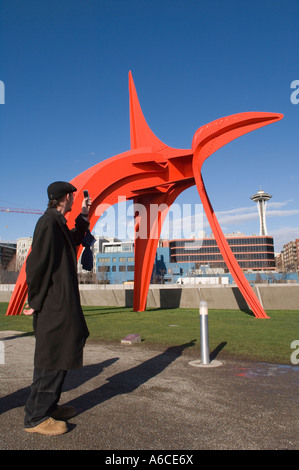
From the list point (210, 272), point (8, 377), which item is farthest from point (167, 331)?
point (210, 272)

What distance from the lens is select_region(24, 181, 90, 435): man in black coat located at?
279cm

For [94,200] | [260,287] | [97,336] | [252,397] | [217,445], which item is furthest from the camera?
[260,287]

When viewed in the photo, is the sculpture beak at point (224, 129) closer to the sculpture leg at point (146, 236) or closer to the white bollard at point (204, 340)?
the sculpture leg at point (146, 236)

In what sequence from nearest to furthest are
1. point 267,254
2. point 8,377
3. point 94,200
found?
point 8,377, point 94,200, point 267,254

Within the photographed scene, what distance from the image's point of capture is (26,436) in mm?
2695

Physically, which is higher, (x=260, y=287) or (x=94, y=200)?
(x=94, y=200)

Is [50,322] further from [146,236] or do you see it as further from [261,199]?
[261,199]

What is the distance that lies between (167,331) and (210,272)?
80909 mm

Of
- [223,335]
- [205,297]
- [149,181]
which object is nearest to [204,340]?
[223,335]

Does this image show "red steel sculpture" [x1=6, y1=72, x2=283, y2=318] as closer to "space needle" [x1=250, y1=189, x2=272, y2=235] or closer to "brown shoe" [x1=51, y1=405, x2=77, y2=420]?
"brown shoe" [x1=51, y1=405, x2=77, y2=420]

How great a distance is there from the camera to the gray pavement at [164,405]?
8.45 feet

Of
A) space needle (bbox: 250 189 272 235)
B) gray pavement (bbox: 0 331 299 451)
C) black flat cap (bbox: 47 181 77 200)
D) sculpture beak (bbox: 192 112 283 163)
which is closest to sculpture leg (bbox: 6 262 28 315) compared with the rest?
gray pavement (bbox: 0 331 299 451)

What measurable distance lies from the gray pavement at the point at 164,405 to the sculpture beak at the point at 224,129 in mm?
8726
